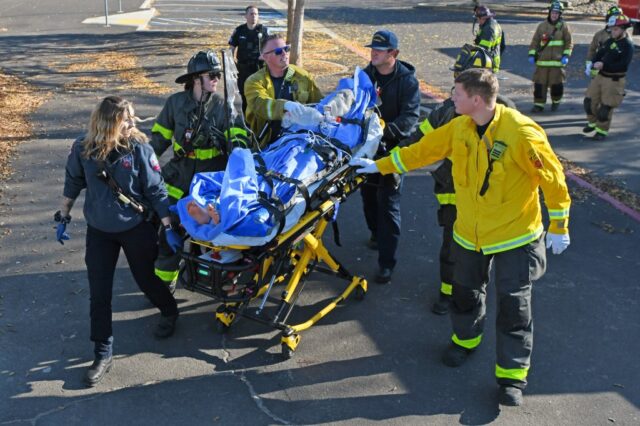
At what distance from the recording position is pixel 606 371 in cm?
460

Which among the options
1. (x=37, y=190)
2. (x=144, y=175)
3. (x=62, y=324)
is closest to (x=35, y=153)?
(x=37, y=190)

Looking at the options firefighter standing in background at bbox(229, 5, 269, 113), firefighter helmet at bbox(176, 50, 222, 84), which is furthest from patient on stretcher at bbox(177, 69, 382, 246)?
firefighter standing in background at bbox(229, 5, 269, 113)

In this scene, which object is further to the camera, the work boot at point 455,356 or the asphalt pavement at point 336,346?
the work boot at point 455,356

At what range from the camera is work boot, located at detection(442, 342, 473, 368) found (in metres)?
4.66

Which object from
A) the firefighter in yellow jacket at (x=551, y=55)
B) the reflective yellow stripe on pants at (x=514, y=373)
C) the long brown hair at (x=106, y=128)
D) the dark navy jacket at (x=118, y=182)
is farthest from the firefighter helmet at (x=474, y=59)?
the firefighter in yellow jacket at (x=551, y=55)

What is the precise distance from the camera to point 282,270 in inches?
196

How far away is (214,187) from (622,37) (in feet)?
26.6

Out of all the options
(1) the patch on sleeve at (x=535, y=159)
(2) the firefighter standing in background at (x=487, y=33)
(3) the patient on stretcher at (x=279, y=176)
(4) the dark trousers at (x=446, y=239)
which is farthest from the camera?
(2) the firefighter standing in background at (x=487, y=33)

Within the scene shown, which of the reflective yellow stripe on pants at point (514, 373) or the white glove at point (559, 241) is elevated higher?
the white glove at point (559, 241)

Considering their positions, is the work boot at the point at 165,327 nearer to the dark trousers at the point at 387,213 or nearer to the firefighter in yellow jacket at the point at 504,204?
the dark trousers at the point at 387,213

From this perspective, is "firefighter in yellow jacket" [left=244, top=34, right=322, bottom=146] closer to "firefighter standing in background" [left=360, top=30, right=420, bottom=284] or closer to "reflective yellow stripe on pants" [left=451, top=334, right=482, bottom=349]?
"firefighter standing in background" [left=360, top=30, right=420, bottom=284]

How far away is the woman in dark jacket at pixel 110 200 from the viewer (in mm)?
4211

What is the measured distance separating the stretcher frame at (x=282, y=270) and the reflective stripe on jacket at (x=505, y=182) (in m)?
0.95

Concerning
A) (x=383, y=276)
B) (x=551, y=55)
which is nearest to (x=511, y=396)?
(x=383, y=276)
